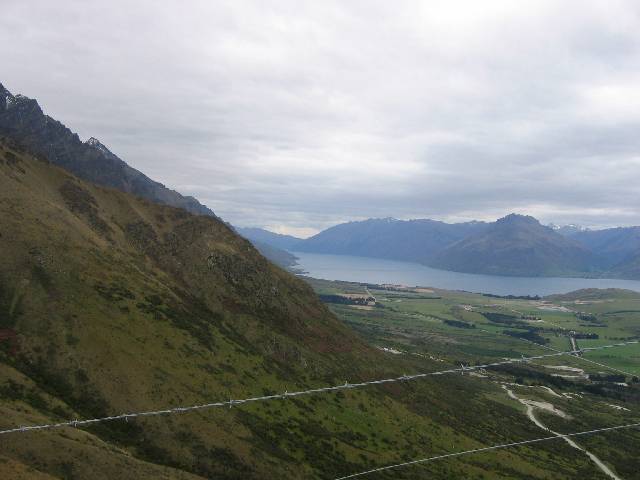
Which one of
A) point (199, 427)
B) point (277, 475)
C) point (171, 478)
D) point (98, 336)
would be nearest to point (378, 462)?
point (277, 475)

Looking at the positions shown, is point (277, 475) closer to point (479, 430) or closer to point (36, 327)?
point (36, 327)

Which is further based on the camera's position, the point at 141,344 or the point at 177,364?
the point at 177,364

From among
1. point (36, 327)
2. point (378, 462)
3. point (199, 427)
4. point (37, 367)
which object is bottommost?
point (378, 462)

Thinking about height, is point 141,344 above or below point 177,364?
above

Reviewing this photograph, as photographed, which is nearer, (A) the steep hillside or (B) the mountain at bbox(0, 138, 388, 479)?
(B) the mountain at bbox(0, 138, 388, 479)

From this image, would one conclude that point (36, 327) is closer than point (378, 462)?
Yes

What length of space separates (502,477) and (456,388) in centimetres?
6822

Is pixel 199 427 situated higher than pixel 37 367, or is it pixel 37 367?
pixel 37 367

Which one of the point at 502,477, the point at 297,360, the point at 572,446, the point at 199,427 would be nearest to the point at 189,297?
the point at 297,360

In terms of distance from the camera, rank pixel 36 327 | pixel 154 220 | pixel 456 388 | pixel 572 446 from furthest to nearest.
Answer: pixel 456 388, pixel 154 220, pixel 572 446, pixel 36 327

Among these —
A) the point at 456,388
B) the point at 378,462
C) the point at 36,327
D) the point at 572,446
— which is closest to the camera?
the point at 36,327

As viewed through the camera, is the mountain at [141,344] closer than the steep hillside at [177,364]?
Yes

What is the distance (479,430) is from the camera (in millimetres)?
123000

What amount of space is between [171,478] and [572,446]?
117 m
